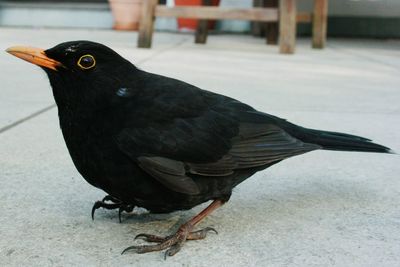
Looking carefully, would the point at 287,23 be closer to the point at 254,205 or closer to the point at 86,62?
the point at 254,205

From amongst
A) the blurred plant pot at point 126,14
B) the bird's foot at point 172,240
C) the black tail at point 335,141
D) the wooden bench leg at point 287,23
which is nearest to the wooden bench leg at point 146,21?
the wooden bench leg at point 287,23

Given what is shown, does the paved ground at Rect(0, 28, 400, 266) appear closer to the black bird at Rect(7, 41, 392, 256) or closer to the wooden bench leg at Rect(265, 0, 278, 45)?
the black bird at Rect(7, 41, 392, 256)

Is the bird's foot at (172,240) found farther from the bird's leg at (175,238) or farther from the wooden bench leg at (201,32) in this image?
the wooden bench leg at (201,32)

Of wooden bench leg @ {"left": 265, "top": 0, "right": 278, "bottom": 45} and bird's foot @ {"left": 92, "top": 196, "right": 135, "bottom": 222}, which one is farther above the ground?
wooden bench leg @ {"left": 265, "top": 0, "right": 278, "bottom": 45}

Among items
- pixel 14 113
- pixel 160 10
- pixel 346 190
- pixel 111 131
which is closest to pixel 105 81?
pixel 111 131

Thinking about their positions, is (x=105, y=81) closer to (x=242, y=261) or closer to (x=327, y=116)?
(x=242, y=261)

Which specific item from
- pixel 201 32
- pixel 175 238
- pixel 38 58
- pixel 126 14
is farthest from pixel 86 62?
pixel 126 14

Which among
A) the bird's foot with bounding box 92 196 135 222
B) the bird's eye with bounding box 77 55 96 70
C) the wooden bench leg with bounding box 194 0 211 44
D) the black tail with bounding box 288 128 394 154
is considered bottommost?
the bird's foot with bounding box 92 196 135 222

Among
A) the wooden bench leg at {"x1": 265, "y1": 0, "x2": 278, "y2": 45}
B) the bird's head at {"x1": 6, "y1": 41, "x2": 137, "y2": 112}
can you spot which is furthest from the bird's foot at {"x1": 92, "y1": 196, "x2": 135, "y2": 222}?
the wooden bench leg at {"x1": 265, "y1": 0, "x2": 278, "y2": 45}
